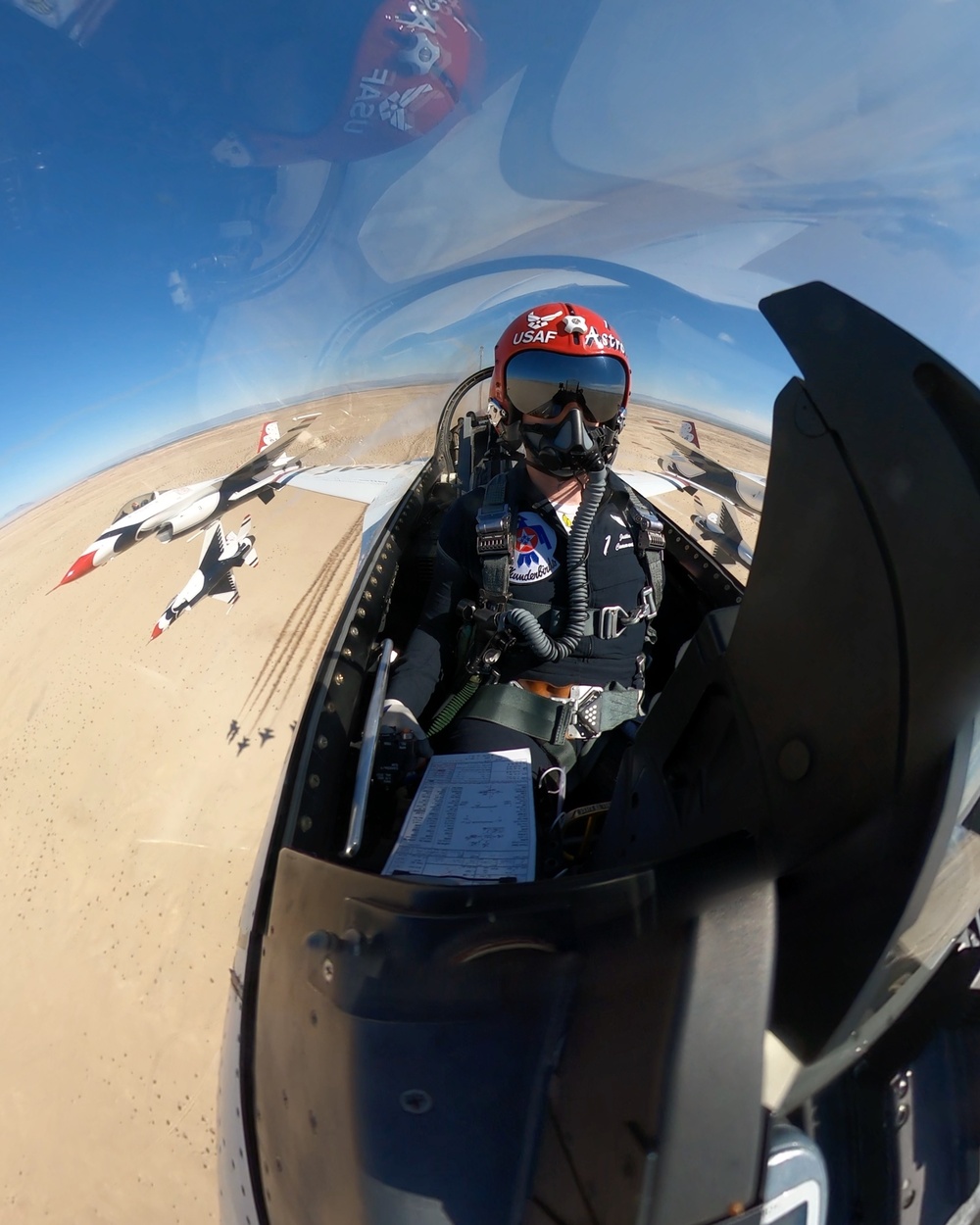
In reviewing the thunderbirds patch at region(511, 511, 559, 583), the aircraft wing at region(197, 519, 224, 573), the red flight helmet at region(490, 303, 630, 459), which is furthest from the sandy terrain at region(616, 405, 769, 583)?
the aircraft wing at region(197, 519, 224, 573)

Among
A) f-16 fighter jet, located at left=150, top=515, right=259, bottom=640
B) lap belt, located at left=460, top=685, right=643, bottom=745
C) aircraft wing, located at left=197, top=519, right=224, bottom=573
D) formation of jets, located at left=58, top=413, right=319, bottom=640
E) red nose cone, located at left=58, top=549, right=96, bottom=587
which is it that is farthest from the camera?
red nose cone, located at left=58, top=549, right=96, bottom=587

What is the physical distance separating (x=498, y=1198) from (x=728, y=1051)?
278 millimetres

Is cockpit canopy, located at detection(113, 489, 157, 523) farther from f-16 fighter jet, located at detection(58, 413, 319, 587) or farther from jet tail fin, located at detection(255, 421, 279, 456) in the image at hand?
jet tail fin, located at detection(255, 421, 279, 456)

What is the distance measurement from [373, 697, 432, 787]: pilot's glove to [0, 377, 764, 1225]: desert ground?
1.23 metres

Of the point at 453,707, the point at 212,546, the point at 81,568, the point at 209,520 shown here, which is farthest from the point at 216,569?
the point at 453,707

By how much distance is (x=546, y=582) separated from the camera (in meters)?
1.99

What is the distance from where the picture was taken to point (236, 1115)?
87 centimetres

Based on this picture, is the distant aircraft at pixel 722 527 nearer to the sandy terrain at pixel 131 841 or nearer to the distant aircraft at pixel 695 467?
the distant aircraft at pixel 695 467

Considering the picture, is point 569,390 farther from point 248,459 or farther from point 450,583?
point 248,459

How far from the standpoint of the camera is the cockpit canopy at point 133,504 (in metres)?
6.34

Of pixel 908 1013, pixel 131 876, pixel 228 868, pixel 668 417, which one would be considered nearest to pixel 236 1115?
pixel 908 1013

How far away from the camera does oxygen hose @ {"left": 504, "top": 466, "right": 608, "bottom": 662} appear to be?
6.12 feet

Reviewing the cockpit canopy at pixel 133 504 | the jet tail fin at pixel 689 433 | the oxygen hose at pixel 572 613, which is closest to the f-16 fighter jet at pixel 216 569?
the cockpit canopy at pixel 133 504

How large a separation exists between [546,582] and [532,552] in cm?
12
